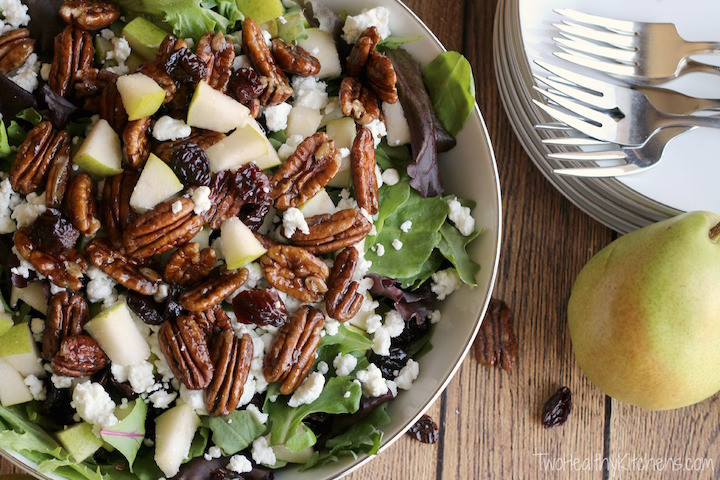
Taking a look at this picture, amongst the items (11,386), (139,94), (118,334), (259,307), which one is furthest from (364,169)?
(11,386)

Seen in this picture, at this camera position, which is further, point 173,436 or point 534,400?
point 534,400

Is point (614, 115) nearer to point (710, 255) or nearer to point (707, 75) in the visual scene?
point (707, 75)

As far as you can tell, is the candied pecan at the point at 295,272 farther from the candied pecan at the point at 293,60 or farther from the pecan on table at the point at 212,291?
the candied pecan at the point at 293,60

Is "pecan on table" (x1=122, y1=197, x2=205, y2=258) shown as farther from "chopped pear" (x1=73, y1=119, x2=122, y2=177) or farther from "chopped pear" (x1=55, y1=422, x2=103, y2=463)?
"chopped pear" (x1=55, y1=422, x2=103, y2=463)

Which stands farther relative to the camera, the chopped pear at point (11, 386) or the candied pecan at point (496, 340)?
the candied pecan at point (496, 340)

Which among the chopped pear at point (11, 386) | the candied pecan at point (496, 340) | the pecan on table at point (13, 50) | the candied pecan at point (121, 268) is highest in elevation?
the pecan on table at point (13, 50)

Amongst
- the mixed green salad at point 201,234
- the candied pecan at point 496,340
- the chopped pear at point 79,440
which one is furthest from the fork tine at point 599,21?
the chopped pear at point 79,440

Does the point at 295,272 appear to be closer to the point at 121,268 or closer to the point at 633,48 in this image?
the point at 121,268
